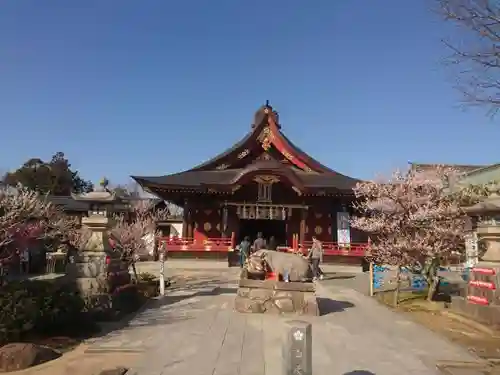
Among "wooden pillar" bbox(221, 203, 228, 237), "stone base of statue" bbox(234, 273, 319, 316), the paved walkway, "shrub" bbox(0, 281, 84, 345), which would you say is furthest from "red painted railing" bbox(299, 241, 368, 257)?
"shrub" bbox(0, 281, 84, 345)

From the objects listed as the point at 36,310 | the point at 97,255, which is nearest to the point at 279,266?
the point at 97,255

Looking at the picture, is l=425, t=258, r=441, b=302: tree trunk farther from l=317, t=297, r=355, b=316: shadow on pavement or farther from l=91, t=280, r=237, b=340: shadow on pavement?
l=91, t=280, r=237, b=340: shadow on pavement

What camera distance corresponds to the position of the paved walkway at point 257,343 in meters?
6.22

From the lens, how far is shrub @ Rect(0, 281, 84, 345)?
22.6 ft

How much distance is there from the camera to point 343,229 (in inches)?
1035

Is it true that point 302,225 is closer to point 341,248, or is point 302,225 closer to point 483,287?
point 341,248

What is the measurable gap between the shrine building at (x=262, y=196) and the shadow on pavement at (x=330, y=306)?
1204 centimetres

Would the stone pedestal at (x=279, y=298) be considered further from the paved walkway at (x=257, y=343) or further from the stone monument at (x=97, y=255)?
the stone monument at (x=97, y=255)

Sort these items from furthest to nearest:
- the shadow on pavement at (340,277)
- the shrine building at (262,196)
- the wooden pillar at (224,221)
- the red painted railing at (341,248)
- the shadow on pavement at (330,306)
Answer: the wooden pillar at (224,221) < the shrine building at (262,196) < the red painted railing at (341,248) < the shadow on pavement at (340,277) < the shadow on pavement at (330,306)

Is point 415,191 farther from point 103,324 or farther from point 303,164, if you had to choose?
point 303,164

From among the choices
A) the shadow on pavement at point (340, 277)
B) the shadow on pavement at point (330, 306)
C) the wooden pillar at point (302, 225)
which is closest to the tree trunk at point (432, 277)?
the shadow on pavement at point (330, 306)

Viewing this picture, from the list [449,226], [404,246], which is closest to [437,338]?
[404,246]

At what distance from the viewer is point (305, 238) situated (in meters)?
27.0

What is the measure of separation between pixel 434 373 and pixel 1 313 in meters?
7.21
